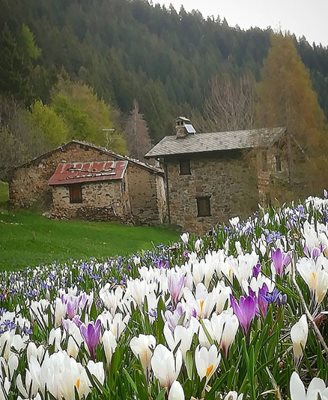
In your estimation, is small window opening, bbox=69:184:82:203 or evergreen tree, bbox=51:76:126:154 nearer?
small window opening, bbox=69:184:82:203

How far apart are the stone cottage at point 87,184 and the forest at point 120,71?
21.8 feet

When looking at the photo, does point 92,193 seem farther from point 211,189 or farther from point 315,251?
point 315,251

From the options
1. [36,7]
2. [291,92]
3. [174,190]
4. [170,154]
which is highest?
[36,7]

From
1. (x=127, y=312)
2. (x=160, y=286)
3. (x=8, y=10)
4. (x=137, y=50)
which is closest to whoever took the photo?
(x=127, y=312)

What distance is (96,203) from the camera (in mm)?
34531

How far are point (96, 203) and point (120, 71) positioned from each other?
60.2 meters

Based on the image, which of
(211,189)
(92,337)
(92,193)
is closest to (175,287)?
(92,337)

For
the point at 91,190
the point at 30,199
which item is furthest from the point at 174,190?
the point at 30,199

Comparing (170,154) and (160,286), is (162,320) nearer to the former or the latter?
(160,286)

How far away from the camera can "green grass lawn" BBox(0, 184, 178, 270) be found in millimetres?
20041

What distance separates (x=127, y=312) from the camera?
87.3 inches

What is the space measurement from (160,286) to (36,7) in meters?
104

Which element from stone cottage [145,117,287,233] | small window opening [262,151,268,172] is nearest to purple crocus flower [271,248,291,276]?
stone cottage [145,117,287,233]

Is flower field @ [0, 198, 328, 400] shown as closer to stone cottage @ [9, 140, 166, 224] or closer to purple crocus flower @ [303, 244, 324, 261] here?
purple crocus flower @ [303, 244, 324, 261]
